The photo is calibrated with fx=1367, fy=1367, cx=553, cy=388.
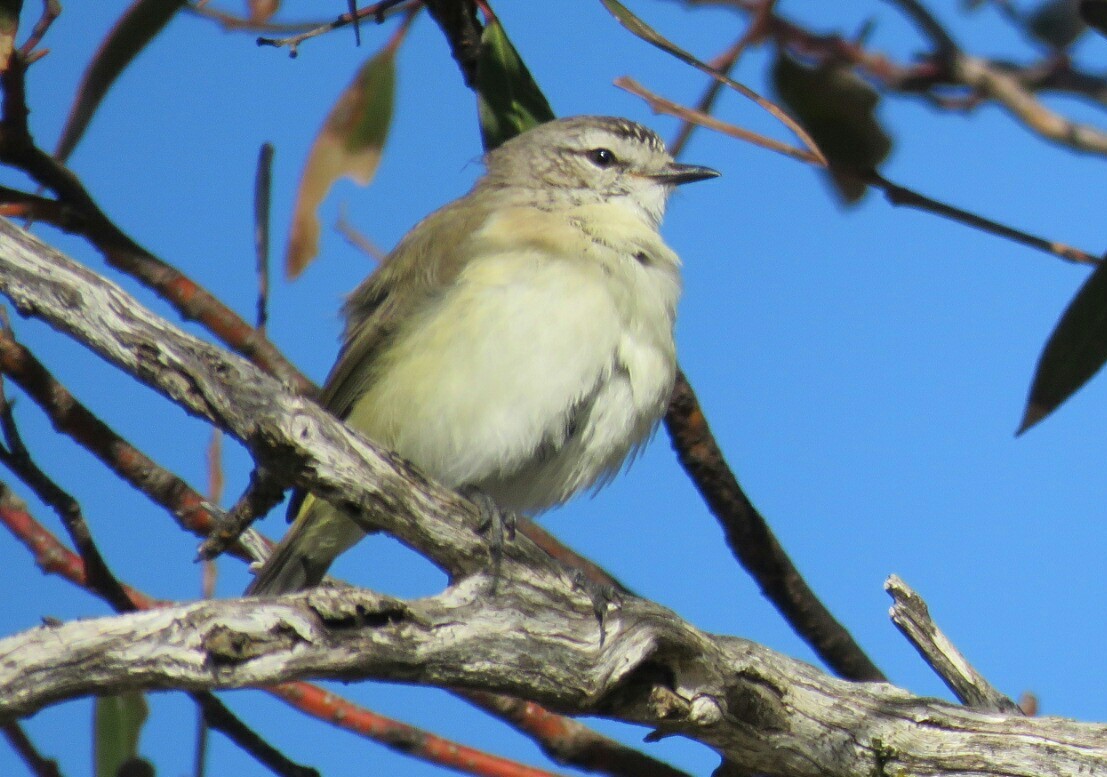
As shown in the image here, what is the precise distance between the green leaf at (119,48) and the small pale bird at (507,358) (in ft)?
3.27

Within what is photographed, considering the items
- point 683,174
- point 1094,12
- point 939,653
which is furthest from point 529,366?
point 1094,12

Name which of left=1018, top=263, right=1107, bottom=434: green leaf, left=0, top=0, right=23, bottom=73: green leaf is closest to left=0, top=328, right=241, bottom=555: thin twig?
left=0, top=0, right=23, bottom=73: green leaf

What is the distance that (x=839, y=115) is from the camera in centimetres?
303

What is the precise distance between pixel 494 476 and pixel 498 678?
151cm

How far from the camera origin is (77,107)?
10.9 ft

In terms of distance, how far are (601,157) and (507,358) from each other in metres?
1.40

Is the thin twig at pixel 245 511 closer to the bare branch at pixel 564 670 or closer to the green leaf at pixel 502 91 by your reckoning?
the bare branch at pixel 564 670

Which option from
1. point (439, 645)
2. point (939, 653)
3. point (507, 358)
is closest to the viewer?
point (439, 645)

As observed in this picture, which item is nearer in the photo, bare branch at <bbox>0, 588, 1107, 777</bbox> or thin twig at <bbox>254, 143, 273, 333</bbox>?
bare branch at <bbox>0, 588, 1107, 777</bbox>

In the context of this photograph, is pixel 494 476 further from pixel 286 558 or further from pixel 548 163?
pixel 548 163

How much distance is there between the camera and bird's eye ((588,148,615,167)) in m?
4.69

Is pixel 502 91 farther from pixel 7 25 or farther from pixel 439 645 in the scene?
pixel 439 645

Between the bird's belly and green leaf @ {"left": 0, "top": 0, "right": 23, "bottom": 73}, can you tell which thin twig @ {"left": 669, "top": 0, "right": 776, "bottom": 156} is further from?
green leaf @ {"left": 0, "top": 0, "right": 23, "bottom": 73}

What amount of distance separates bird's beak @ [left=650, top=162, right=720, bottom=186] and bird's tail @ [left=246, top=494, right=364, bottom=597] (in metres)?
1.61
